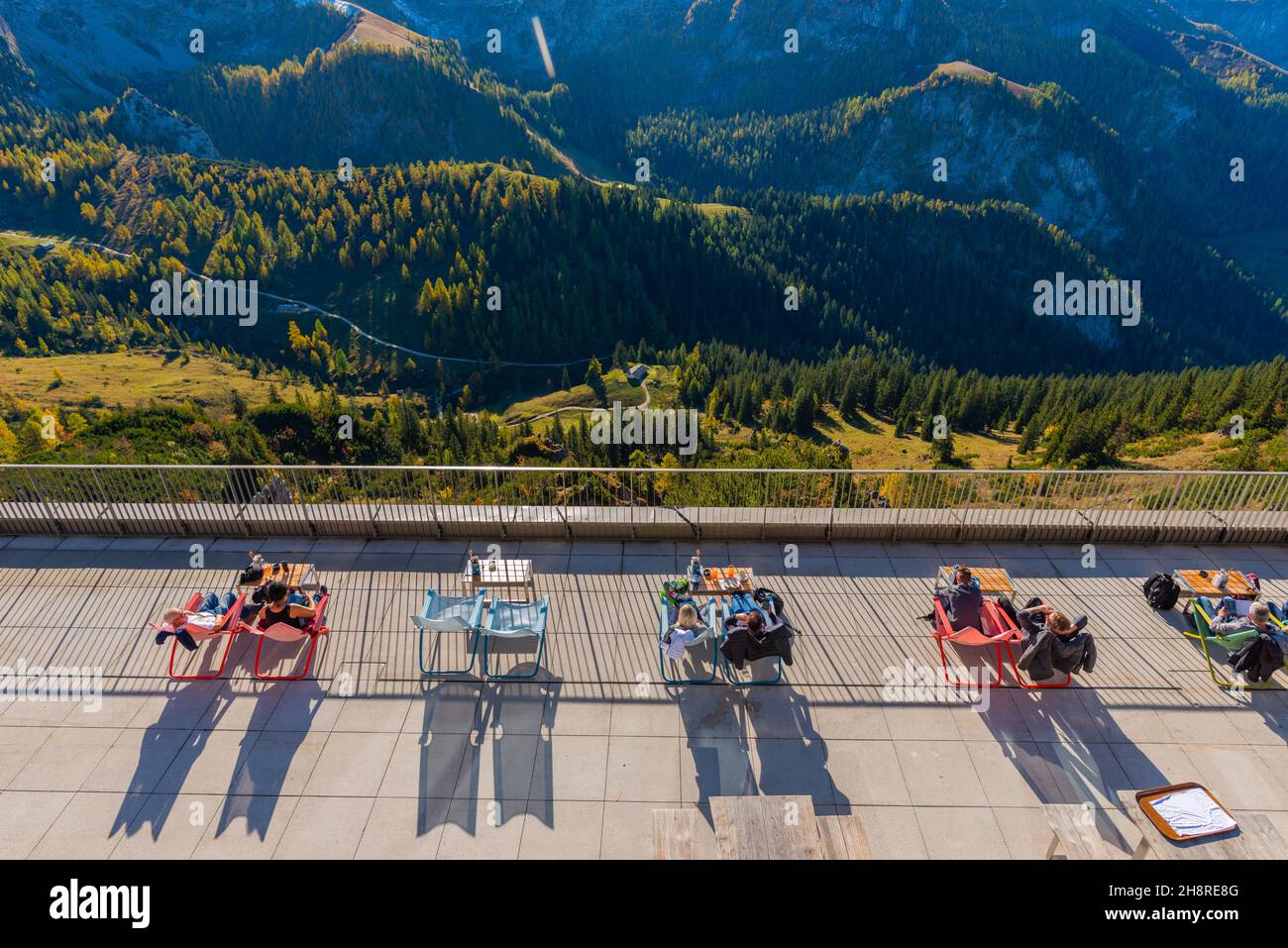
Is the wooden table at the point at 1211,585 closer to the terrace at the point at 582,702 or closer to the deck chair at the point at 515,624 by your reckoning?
the terrace at the point at 582,702

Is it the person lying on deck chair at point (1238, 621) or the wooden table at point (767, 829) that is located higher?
the person lying on deck chair at point (1238, 621)

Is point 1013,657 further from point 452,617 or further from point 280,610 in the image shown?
point 280,610

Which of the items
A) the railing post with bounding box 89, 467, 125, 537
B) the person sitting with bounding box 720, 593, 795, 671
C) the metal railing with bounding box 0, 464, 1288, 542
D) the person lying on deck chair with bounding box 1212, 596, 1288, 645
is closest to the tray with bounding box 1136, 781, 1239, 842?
the person lying on deck chair with bounding box 1212, 596, 1288, 645

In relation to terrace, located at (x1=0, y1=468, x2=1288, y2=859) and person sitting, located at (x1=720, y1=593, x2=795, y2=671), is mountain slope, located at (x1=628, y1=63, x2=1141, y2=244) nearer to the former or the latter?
terrace, located at (x1=0, y1=468, x2=1288, y2=859)

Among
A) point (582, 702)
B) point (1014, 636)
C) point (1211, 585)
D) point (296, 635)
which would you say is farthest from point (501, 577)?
point (1211, 585)

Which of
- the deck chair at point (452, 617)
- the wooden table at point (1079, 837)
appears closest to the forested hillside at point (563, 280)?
the wooden table at point (1079, 837)

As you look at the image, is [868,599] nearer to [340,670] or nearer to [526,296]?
→ [340,670]

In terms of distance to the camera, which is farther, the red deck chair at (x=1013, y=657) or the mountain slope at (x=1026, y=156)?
the mountain slope at (x=1026, y=156)
